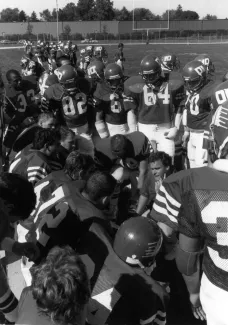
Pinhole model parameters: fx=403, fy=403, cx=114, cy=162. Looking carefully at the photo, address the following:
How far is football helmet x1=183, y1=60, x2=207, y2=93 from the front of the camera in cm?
588

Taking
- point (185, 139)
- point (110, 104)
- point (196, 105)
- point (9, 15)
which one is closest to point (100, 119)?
point (110, 104)

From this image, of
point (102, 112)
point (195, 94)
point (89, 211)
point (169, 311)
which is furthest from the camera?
point (102, 112)

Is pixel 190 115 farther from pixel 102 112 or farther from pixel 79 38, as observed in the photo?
pixel 79 38

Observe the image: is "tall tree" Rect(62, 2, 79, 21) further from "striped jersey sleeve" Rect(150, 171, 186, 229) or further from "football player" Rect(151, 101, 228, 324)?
"football player" Rect(151, 101, 228, 324)

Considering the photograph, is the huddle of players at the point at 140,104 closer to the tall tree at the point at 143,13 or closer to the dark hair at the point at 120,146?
the dark hair at the point at 120,146

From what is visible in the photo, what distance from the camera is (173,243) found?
3152mm

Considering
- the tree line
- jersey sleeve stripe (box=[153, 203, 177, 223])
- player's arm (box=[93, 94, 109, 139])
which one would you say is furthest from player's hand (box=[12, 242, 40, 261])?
the tree line

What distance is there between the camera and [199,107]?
5.90m

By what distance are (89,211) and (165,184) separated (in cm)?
83

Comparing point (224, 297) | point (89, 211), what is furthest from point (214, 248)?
point (89, 211)

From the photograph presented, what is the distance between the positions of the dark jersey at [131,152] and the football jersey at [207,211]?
8.21ft

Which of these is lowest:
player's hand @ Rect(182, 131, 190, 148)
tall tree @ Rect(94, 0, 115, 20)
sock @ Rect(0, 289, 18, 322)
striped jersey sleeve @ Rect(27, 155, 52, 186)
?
sock @ Rect(0, 289, 18, 322)

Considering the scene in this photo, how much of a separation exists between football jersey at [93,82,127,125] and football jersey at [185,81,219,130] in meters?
1.04

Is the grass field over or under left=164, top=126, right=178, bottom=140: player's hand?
over
